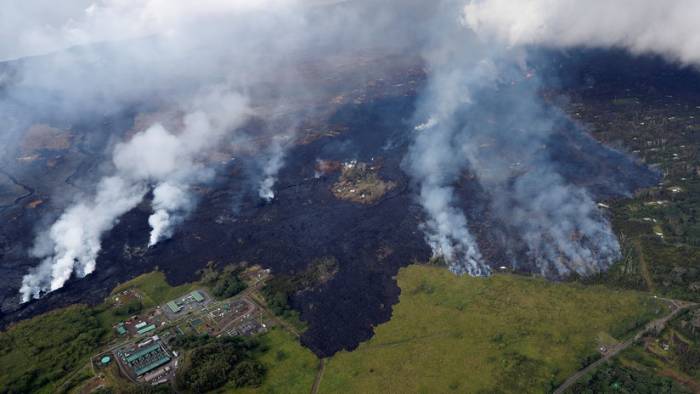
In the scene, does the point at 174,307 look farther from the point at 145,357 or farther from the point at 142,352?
the point at 145,357

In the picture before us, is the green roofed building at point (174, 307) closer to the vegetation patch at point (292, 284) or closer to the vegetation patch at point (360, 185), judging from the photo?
the vegetation patch at point (292, 284)

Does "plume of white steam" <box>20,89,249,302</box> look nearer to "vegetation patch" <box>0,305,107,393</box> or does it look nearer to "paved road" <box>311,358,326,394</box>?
"vegetation patch" <box>0,305,107,393</box>

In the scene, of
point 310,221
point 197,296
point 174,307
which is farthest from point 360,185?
point 174,307

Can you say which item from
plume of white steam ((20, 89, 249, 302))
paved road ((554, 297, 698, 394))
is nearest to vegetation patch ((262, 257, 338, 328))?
plume of white steam ((20, 89, 249, 302))

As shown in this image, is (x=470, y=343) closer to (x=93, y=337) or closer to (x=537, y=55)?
(x=93, y=337)

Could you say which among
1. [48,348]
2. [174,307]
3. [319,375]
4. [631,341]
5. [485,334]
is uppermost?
[48,348]

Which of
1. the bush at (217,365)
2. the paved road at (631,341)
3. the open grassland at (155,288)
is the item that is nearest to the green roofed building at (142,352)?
the bush at (217,365)
